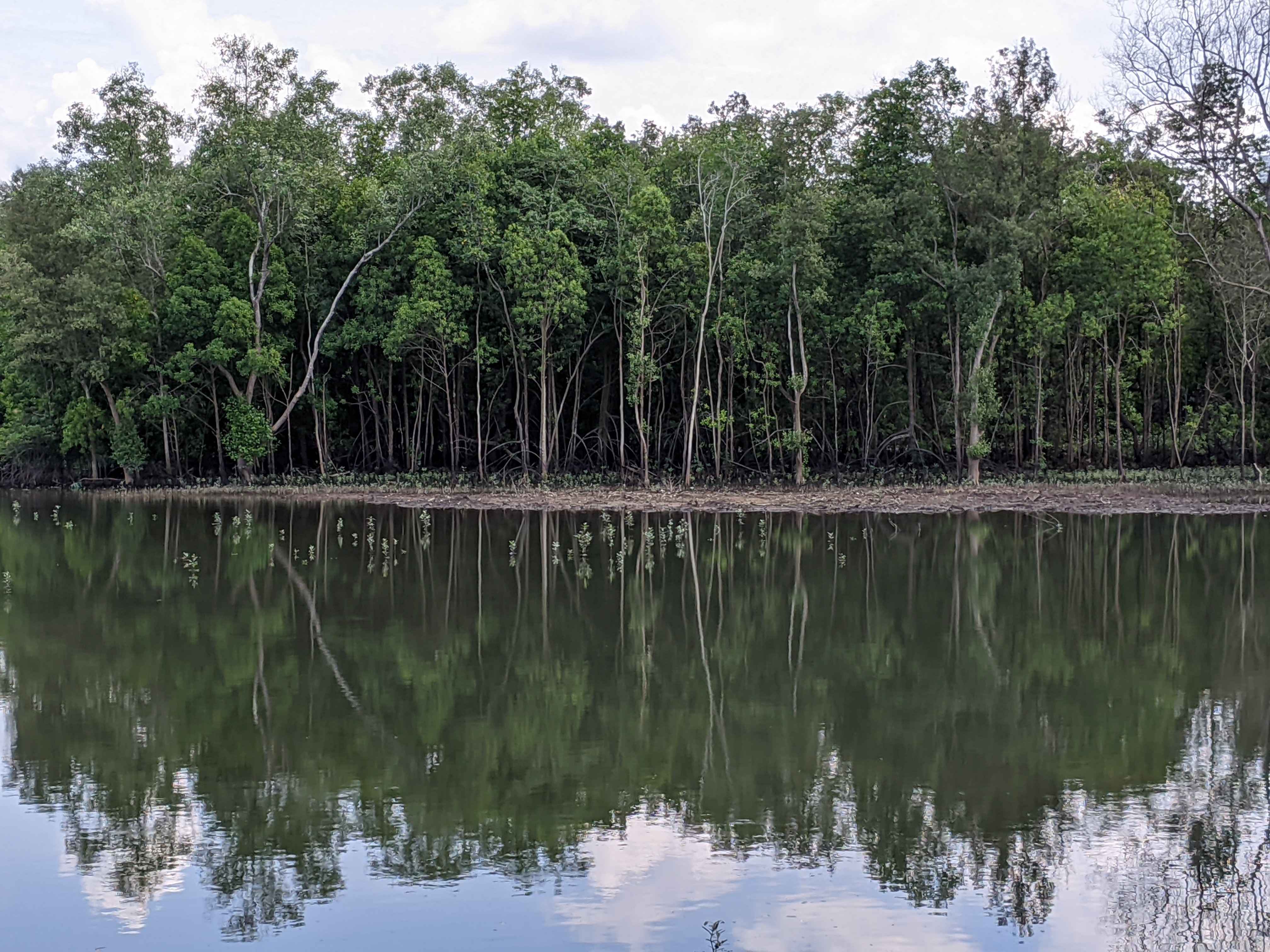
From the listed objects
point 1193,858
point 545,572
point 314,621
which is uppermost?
point 545,572

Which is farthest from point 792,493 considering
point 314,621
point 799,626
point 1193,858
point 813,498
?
point 1193,858

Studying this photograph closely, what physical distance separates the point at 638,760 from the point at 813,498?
75.4 ft

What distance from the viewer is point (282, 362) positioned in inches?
1682

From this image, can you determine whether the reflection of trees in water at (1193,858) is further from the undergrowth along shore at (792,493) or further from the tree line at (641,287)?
the tree line at (641,287)

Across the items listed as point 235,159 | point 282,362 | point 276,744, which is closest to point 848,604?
point 276,744

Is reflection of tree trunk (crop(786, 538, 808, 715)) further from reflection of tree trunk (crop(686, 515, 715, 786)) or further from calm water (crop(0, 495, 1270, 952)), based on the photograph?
reflection of tree trunk (crop(686, 515, 715, 786))

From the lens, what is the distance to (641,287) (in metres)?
36.4

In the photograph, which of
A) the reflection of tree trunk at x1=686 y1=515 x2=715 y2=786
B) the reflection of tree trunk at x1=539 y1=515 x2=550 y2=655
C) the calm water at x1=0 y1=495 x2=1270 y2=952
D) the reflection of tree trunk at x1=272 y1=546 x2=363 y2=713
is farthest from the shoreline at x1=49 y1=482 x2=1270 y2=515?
the calm water at x1=0 y1=495 x2=1270 y2=952

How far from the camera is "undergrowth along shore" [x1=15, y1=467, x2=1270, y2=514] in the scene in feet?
96.3

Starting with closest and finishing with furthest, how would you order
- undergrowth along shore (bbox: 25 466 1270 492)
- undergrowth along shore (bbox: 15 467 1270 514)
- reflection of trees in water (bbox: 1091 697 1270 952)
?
1. reflection of trees in water (bbox: 1091 697 1270 952)
2. undergrowth along shore (bbox: 15 467 1270 514)
3. undergrowth along shore (bbox: 25 466 1270 492)

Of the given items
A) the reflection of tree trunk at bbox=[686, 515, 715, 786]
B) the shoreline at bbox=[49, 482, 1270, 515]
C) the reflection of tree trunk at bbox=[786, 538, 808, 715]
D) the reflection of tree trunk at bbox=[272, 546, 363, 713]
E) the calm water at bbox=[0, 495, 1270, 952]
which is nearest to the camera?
the calm water at bbox=[0, 495, 1270, 952]

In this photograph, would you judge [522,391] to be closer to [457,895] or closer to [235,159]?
[235,159]

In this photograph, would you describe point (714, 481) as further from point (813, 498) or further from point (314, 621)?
point (314, 621)

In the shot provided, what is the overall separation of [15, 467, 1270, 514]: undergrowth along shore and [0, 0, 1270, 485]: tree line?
3.80 ft
